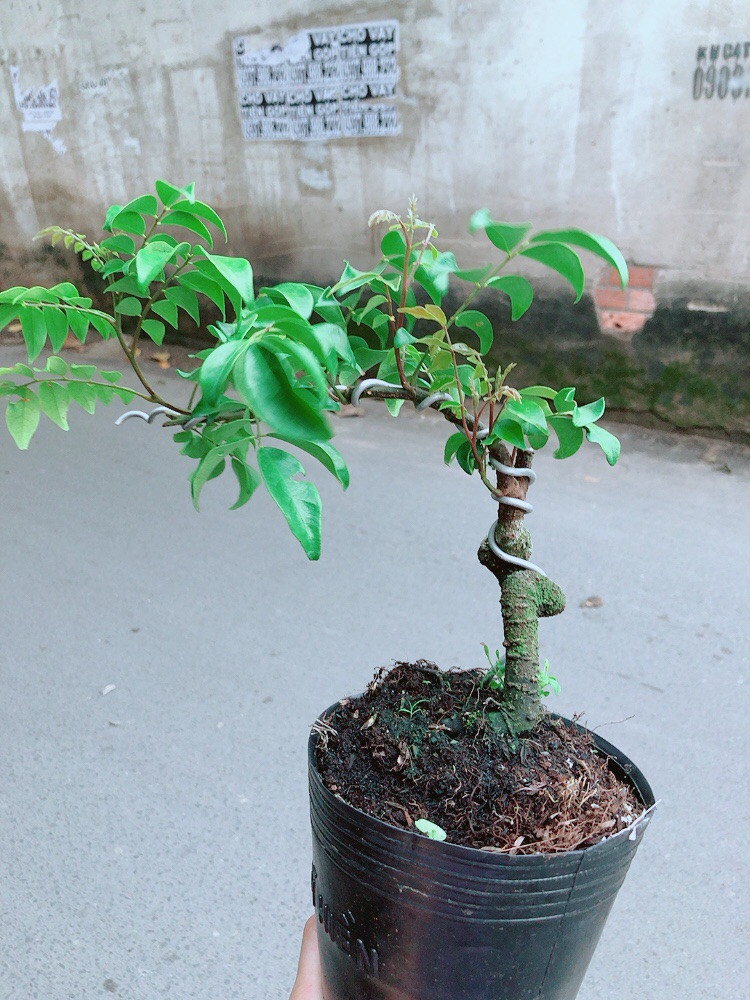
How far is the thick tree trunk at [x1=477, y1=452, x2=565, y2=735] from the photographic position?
823 mm

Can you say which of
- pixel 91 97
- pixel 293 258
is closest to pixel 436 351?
pixel 293 258

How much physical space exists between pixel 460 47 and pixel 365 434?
1388 mm

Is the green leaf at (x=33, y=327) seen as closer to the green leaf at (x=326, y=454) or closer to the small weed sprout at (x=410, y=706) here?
the green leaf at (x=326, y=454)

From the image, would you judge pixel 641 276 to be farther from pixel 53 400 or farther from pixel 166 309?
pixel 53 400

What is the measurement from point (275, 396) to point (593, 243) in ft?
0.81

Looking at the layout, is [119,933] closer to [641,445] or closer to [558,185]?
[641,445]

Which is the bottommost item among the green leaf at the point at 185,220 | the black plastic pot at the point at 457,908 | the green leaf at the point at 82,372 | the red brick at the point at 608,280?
the red brick at the point at 608,280

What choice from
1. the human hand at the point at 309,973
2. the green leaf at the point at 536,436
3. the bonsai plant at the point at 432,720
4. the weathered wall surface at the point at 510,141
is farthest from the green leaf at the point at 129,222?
the weathered wall surface at the point at 510,141

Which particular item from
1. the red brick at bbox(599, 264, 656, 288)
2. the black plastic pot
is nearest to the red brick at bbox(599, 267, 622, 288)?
the red brick at bbox(599, 264, 656, 288)

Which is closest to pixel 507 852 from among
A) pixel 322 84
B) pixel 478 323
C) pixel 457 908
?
pixel 457 908

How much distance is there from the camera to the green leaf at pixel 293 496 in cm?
55

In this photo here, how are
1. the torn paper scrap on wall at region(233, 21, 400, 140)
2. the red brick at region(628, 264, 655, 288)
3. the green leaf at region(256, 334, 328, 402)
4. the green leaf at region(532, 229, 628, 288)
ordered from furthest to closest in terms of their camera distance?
the torn paper scrap on wall at region(233, 21, 400, 140) < the red brick at region(628, 264, 655, 288) < the green leaf at region(532, 229, 628, 288) < the green leaf at region(256, 334, 328, 402)

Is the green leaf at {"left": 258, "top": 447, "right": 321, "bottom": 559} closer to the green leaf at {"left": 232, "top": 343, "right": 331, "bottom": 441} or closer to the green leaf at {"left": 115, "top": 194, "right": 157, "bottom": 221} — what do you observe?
the green leaf at {"left": 232, "top": 343, "right": 331, "bottom": 441}

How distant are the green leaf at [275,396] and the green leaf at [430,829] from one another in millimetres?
420
